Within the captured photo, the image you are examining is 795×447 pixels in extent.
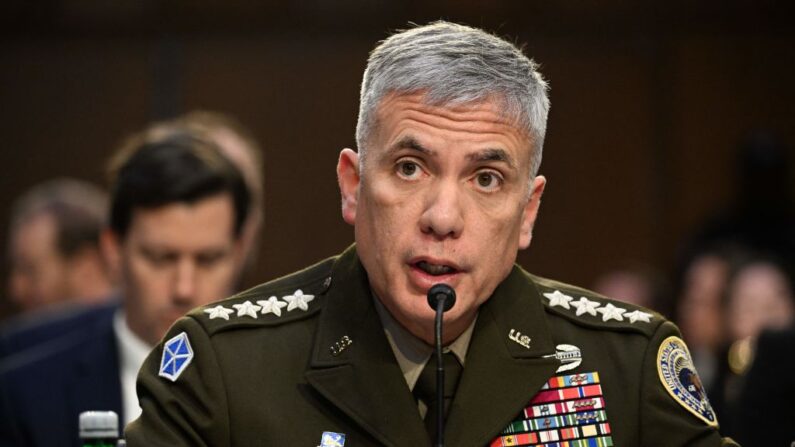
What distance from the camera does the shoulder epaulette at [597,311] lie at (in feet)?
10.6

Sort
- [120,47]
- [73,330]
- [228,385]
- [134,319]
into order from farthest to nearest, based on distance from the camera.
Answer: [120,47], [73,330], [134,319], [228,385]

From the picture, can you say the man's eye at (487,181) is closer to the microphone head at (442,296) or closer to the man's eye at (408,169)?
the man's eye at (408,169)

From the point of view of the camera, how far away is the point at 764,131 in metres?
8.09

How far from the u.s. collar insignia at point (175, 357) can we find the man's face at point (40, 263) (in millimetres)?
4200

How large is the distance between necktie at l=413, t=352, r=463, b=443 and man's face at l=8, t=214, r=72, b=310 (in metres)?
4.31

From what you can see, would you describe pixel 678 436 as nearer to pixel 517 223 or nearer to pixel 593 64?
pixel 517 223

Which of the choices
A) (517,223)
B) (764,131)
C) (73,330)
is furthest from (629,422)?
(764,131)

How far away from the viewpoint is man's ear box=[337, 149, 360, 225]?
3098 mm

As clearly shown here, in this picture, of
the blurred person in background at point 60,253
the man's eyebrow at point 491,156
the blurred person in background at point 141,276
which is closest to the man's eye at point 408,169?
the man's eyebrow at point 491,156

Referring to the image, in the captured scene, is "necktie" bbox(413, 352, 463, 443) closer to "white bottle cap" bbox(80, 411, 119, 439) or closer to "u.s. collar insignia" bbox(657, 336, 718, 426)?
"u.s. collar insignia" bbox(657, 336, 718, 426)

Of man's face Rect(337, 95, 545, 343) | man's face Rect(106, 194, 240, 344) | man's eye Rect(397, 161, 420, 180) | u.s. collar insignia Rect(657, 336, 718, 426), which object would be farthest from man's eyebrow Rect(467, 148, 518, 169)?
man's face Rect(106, 194, 240, 344)

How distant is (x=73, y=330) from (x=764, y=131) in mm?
4224

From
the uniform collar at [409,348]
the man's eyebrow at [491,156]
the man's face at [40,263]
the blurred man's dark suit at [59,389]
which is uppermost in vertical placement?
the man's eyebrow at [491,156]

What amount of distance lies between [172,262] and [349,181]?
169 centimetres
